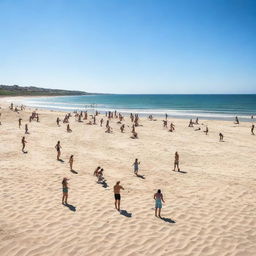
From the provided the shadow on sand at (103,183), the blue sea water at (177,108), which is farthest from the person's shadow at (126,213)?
the blue sea water at (177,108)

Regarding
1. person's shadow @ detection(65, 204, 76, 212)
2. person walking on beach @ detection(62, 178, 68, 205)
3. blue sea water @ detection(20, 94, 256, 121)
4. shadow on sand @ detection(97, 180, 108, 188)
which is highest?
blue sea water @ detection(20, 94, 256, 121)

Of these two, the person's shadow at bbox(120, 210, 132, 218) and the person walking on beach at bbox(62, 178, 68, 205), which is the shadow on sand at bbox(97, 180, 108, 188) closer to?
the person walking on beach at bbox(62, 178, 68, 205)

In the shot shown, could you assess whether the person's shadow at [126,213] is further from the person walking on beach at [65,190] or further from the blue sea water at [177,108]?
the blue sea water at [177,108]

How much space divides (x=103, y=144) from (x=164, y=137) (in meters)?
7.39

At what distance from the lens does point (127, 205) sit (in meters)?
11.2

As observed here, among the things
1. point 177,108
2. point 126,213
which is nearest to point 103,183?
point 126,213

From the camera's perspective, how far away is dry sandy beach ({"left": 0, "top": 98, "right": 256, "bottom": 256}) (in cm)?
824

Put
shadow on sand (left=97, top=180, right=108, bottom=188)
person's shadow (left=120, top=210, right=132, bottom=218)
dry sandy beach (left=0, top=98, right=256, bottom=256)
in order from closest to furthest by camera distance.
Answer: dry sandy beach (left=0, top=98, right=256, bottom=256), person's shadow (left=120, top=210, right=132, bottom=218), shadow on sand (left=97, top=180, right=108, bottom=188)

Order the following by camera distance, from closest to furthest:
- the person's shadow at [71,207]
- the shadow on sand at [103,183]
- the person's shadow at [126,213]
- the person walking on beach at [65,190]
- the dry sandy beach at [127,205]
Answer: the dry sandy beach at [127,205], the person's shadow at [126,213], the person's shadow at [71,207], the person walking on beach at [65,190], the shadow on sand at [103,183]

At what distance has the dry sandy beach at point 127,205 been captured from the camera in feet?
27.0

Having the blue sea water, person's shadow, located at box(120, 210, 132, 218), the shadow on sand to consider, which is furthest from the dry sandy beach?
the blue sea water

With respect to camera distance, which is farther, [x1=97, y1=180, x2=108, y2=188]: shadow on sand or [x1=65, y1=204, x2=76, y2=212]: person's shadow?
[x1=97, y1=180, x2=108, y2=188]: shadow on sand

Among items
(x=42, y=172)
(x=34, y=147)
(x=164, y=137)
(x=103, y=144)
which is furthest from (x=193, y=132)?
(x=42, y=172)

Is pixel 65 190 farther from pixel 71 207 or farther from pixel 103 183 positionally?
pixel 103 183
